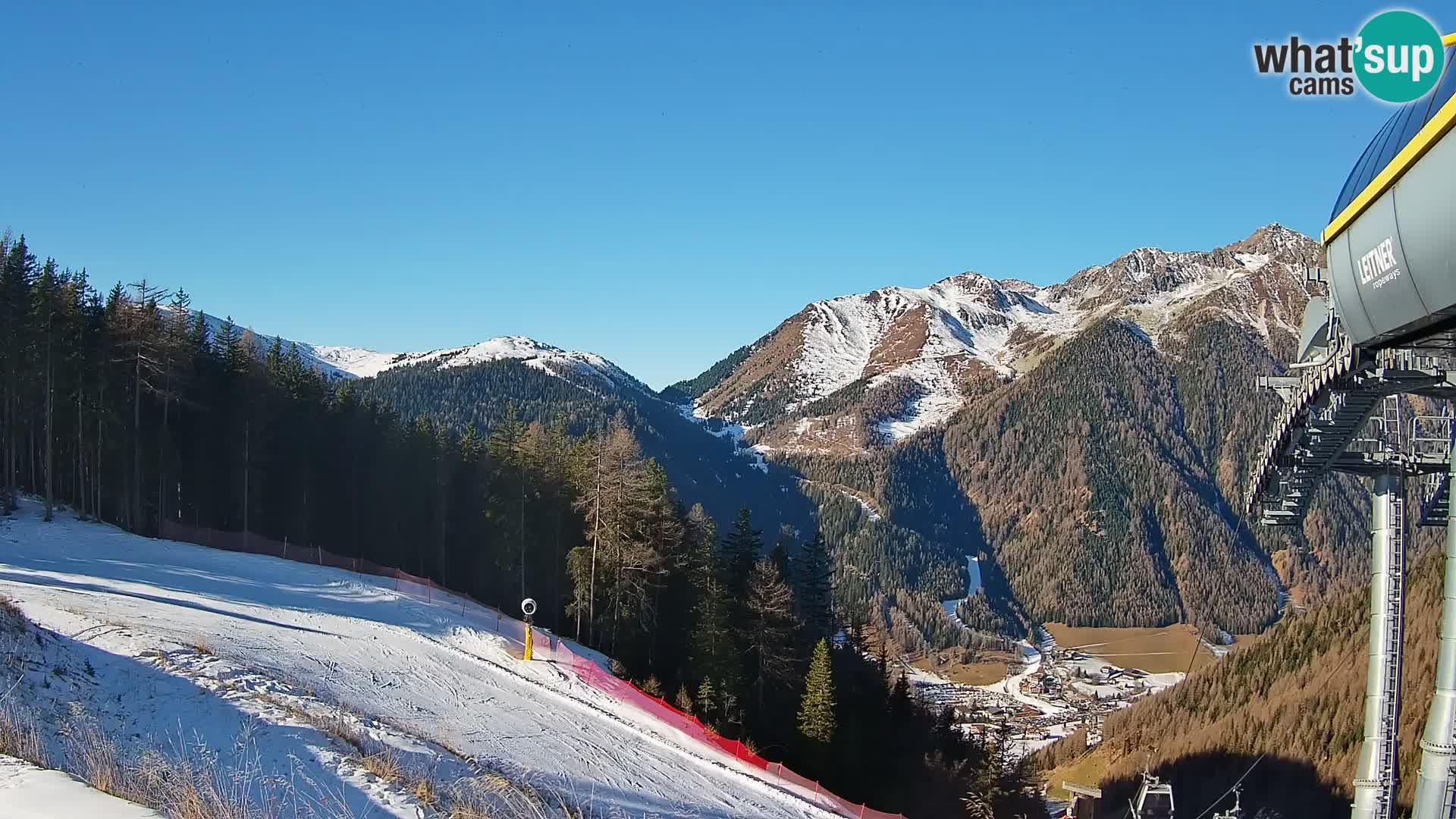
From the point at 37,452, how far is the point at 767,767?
1360 inches

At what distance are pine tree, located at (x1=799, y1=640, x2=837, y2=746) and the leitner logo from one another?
27.5 meters

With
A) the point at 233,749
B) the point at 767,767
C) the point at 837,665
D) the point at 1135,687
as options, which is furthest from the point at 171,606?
the point at 1135,687

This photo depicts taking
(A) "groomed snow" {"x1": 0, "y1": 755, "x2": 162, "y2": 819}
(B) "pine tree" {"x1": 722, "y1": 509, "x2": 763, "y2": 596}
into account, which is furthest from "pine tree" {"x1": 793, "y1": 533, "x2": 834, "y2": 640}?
(A) "groomed snow" {"x1": 0, "y1": 755, "x2": 162, "y2": 819}

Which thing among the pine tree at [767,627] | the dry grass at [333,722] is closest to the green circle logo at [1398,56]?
the dry grass at [333,722]

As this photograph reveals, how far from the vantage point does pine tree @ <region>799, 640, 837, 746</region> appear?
33.0 meters

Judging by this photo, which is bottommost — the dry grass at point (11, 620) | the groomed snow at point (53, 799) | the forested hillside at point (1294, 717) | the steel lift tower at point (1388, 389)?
the forested hillside at point (1294, 717)

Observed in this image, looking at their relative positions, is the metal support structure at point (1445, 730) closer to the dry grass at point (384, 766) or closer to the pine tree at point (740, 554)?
the dry grass at point (384, 766)

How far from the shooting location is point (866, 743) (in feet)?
125

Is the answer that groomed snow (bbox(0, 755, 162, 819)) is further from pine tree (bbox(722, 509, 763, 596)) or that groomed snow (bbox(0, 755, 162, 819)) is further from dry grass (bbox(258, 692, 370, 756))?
pine tree (bbox(722, 509, 763, 596))

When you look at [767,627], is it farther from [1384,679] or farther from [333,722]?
[333,722]

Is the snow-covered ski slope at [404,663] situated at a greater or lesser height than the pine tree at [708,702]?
greater

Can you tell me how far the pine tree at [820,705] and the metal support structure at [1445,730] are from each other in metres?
21.3

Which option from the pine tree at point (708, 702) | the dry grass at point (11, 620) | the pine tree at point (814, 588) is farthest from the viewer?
the pine tree at point (814, 588)

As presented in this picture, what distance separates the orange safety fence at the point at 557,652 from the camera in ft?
71.0
